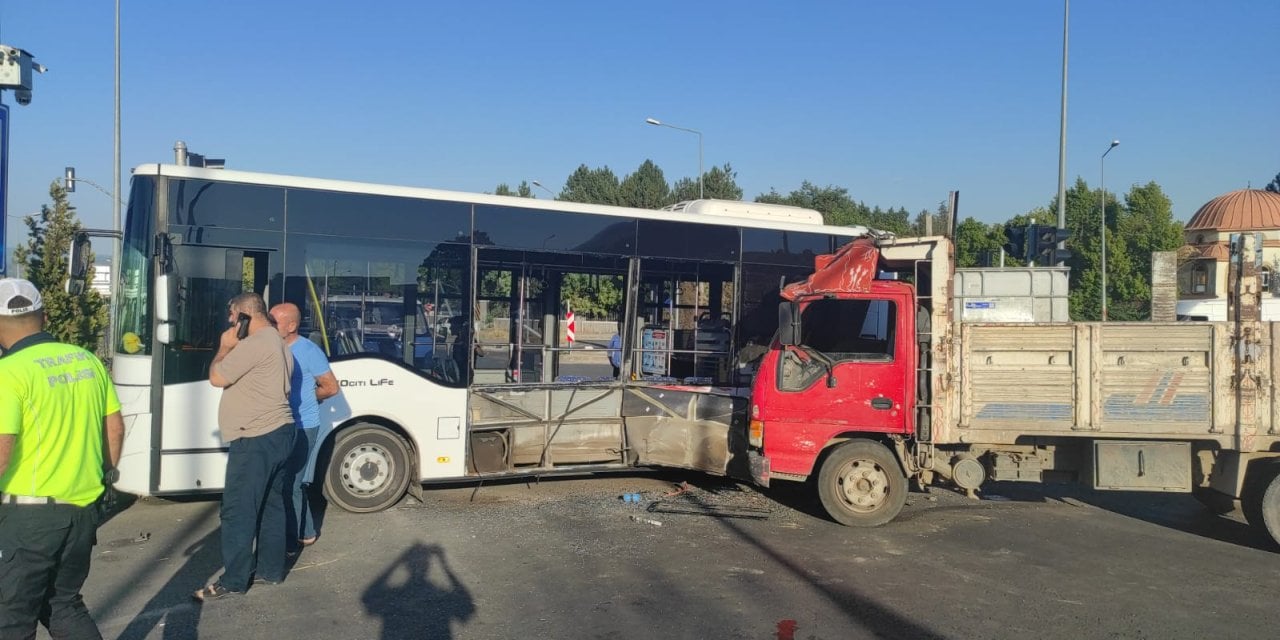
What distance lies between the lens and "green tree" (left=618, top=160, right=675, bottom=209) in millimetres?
49969

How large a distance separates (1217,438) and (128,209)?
9.84m

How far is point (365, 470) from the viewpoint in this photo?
890 centimetres

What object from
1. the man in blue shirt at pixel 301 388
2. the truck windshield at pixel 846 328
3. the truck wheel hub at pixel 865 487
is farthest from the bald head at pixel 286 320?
the truck wheel hub at pixel 865 487

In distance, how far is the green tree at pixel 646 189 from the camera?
50.0 m

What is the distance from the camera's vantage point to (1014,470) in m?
8.80

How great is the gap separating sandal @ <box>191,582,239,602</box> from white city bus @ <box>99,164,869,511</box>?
2358 millimetres

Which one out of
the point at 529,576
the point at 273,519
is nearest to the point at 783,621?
the point at 529,576

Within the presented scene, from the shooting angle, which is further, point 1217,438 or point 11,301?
point 1217,438

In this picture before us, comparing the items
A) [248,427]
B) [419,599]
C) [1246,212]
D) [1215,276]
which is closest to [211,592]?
[248,427]

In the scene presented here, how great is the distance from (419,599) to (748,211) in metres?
6.34

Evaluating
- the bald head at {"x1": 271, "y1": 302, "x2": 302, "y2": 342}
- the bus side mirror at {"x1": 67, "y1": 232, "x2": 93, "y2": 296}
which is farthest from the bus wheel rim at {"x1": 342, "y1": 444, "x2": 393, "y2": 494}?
the bus side mirror at {"x1": 67, "y1": 232, "x2": 93, "y2": 296}

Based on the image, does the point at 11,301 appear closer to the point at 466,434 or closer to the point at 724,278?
the point at 466,434

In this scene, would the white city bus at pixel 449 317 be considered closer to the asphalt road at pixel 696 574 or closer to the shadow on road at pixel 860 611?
the asphalt road at pixel 696 574

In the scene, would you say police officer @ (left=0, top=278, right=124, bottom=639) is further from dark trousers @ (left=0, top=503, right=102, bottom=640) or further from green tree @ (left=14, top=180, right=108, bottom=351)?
green tree @ (left=14, top=180, right=108, bottom=351)
